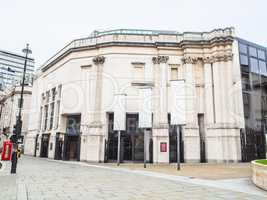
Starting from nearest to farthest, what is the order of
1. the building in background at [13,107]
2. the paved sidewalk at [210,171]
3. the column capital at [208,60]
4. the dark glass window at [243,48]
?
the paved sidewalk at [210,171], the column capital at [208,60], the dark glass window at [243,48], the building in background at [13,107]

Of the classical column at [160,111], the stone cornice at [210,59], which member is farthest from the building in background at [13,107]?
the stone cornice at [210,59]

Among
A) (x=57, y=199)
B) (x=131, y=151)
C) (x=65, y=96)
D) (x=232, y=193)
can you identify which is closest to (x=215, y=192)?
(x=232, y=193)

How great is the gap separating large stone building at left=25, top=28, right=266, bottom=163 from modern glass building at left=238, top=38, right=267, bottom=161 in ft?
1.12

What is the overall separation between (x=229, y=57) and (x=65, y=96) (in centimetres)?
2017

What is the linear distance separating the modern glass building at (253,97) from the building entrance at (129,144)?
36.7ft

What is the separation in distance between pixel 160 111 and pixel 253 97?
11.8 m

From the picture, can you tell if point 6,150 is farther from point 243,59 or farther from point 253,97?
point 243,59

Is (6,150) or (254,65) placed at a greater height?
(254,65)

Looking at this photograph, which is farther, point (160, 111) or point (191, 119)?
point (160, 111)

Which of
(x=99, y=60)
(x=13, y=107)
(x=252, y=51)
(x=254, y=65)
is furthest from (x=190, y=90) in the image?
(x=13, y=107)

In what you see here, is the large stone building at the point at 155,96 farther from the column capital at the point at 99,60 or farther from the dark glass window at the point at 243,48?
the dark glass window at the point at 243,48

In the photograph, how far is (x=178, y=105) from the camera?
66.7 ft

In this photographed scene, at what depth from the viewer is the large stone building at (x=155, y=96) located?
25312mm

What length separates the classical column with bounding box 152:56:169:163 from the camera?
25.0 meters
